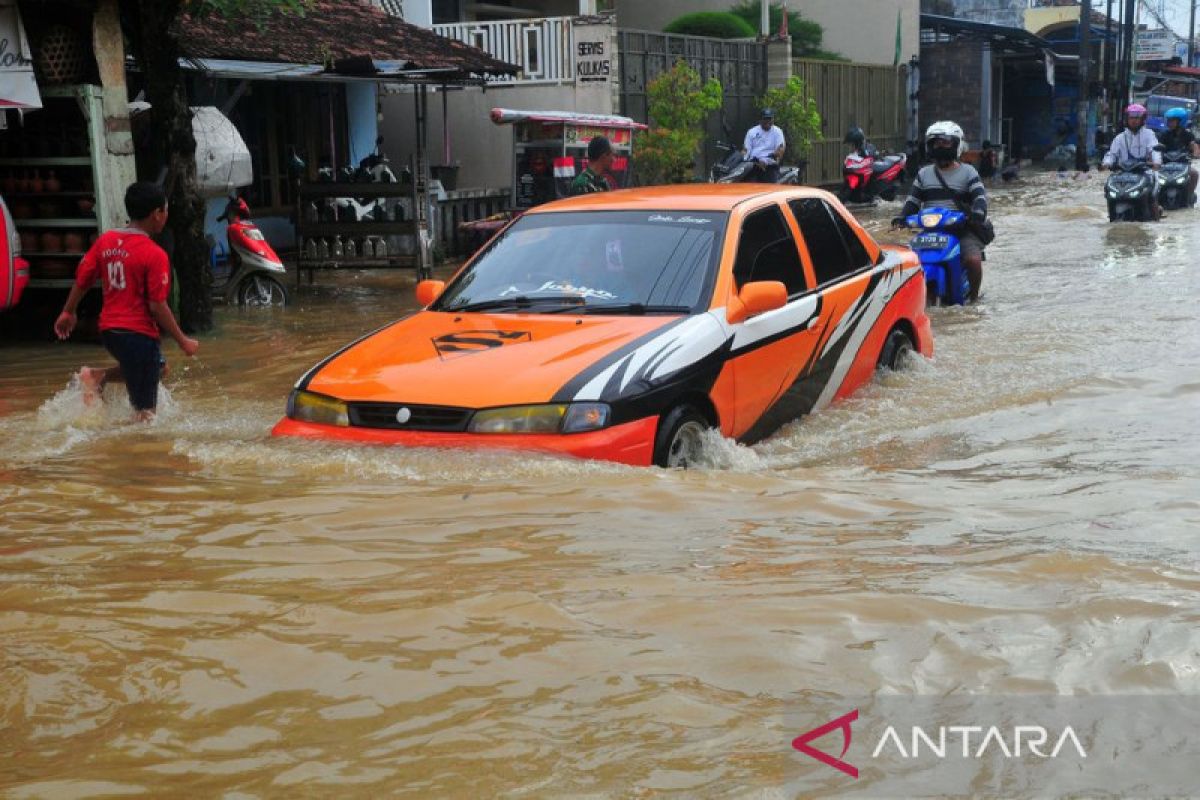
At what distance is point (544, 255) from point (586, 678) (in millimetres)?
3910

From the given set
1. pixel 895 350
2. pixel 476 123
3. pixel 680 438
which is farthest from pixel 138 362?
pixel 476 123

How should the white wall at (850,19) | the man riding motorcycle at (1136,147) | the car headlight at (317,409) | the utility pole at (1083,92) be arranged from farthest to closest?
the utility pole at (1083,92) → the white wall at (850,19) → the man riding motorcycle at (1136,147) → the car headlight at (317,409)

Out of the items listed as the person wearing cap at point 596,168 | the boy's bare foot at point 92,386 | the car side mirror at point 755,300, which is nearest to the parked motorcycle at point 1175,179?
the person wearing cap at point 596,168

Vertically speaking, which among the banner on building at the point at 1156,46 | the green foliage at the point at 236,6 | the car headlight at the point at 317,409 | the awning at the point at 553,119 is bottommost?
the car headlight at the point at 317,409

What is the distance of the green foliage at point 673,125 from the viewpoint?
22.6m

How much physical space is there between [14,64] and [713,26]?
Answer: 23088 millimetres

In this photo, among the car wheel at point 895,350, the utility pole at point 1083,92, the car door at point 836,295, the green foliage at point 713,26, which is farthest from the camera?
the utility pole at point 1083,92

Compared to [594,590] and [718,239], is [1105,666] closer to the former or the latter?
[594,590]

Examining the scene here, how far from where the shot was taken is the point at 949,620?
4.45 metres

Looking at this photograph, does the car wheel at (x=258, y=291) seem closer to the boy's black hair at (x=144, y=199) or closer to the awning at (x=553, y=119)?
the awning at (x=553, y=119)

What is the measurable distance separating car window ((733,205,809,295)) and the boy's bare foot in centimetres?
358

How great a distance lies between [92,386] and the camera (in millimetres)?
7992

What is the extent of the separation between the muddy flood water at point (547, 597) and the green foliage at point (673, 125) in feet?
48.9

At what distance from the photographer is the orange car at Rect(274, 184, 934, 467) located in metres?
6.24
